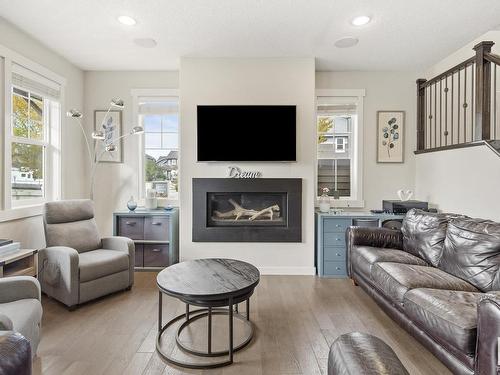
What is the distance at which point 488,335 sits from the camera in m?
1.47

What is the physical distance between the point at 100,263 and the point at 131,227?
1.00 metres

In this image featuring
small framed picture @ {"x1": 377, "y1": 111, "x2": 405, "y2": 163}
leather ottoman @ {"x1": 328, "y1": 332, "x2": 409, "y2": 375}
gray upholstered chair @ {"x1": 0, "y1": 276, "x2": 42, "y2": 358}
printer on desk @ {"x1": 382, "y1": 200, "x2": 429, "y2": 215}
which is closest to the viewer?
leather ottoman @ {"x1": 328, "y1": 332, "x2": 409, "y2": 375}

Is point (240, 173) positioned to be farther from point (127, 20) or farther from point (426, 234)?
point (426, 234)

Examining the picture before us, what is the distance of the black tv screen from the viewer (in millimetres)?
3658

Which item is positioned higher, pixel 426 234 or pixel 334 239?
pixel 426 234

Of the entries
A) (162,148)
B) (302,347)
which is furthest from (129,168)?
(302,347)

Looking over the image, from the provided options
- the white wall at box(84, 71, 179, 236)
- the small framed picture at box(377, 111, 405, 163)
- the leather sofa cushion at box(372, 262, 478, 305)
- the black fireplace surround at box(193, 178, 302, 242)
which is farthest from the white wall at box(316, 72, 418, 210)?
the white wall at box(84, 71, 179, 236)

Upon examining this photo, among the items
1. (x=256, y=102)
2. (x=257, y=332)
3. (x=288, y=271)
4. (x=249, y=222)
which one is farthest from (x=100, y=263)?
(x=256, y=102)

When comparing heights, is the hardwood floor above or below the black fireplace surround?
below

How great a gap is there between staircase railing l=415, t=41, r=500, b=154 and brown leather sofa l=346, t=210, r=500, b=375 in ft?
3.58

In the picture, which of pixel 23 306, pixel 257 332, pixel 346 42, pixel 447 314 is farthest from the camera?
pixel 346 42

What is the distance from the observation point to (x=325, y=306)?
9.25 ft

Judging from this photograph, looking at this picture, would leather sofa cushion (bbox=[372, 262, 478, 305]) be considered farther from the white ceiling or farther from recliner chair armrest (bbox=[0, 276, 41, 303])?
recliner chair armrest (bbox=[0, 276, 41, 303])

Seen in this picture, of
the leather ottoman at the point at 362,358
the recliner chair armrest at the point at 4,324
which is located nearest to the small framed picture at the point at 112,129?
the recliner chair armrest at the point at 4,324
